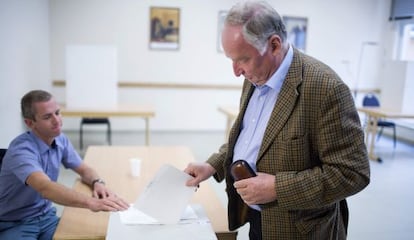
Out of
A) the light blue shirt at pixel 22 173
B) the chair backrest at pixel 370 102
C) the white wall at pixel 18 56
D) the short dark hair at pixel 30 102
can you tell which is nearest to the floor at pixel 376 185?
the chair backrest at pixel 370 102

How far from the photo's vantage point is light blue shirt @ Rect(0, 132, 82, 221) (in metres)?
1.65

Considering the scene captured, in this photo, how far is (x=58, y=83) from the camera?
6.00 m

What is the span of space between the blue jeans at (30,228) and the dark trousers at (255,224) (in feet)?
3.40

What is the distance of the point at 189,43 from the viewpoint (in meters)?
6.26

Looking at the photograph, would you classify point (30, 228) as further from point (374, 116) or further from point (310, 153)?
point (374, 116)

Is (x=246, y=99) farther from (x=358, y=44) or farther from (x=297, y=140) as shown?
(x=358, y=44)

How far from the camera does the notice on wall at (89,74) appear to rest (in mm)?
4629

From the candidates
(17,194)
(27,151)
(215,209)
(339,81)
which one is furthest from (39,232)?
(339,81)

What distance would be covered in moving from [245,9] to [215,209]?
0.94 meters

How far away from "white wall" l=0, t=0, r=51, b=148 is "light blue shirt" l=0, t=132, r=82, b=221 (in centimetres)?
200

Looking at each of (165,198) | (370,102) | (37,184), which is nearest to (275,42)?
(165,198)

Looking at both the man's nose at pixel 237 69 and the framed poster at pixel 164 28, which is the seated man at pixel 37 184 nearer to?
the man's nose at pixel 237 69

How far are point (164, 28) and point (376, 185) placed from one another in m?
3.91

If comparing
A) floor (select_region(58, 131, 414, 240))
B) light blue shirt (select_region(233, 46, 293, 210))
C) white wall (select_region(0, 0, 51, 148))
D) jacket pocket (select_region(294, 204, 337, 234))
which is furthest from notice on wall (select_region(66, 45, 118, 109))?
jacket pocket (select_region(294, 204, 337, 234))
